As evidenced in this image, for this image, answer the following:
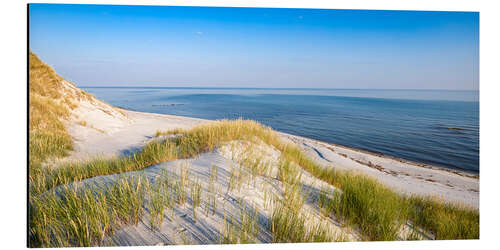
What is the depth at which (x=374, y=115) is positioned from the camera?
20.9ft

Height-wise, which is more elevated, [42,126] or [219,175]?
[42,126]

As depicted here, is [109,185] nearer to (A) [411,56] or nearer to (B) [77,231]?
(B) [77,231]

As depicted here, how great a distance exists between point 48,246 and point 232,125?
281 centimetres

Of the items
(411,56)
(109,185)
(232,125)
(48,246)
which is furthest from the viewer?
(232,125)

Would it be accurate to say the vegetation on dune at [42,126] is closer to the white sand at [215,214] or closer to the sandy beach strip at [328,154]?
the sandy beach strip at [328,154]

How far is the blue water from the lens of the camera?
3.44m

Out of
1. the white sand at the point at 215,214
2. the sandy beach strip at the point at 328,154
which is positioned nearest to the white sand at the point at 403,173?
the sandy beach strip at the point at 328,154

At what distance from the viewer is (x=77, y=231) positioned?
1893 mm

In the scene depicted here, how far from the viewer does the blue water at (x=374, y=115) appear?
11.3ft

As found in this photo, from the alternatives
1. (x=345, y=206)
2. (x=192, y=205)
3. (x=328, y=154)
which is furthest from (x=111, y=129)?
(x=328, y=154)

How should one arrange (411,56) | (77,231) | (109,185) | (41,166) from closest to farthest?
(77,231) < (109,185) < (41,166) < (411,56)

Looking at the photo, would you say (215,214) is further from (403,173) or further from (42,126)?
(403,173)
